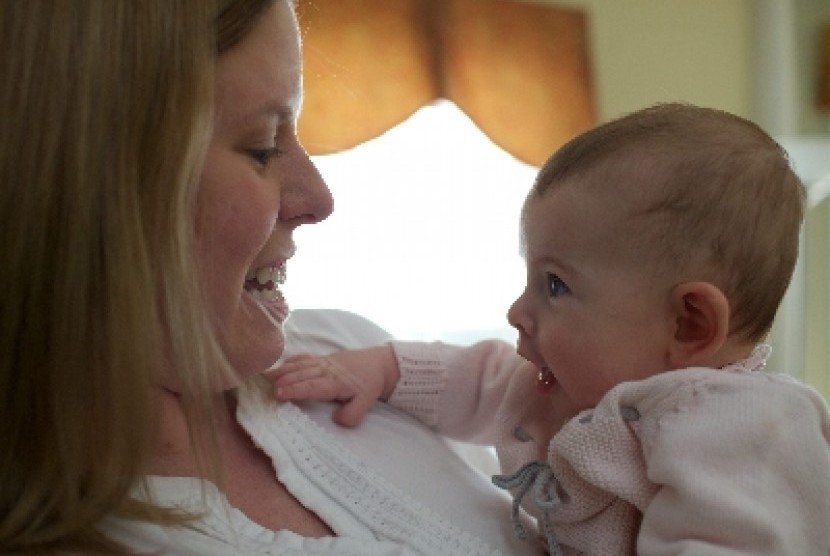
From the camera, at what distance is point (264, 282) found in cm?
110

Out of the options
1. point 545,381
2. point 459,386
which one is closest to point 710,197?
point 545,381

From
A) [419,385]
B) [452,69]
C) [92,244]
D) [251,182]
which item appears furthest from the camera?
[452,69]

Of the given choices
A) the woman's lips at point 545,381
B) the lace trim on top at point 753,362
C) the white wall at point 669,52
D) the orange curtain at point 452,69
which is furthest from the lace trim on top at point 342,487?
the white wall at point 669,52

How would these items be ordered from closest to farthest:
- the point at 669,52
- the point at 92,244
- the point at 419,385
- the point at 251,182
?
the point at 92,244 < the point at 251,182 < the point at 419,385 < the point at 669,52

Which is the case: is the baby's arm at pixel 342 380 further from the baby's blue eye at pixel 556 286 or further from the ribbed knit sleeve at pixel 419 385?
the baby's blue eye at pixel 556 286

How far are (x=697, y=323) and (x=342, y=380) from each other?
1.39 ft

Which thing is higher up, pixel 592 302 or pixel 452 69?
pixel 452 69

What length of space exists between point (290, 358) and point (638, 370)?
17.3 inches

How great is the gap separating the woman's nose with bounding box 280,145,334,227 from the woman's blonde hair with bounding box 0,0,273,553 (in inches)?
6.6

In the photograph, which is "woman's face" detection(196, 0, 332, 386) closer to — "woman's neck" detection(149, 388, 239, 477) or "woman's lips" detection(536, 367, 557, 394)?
"woman's neck" detection(149, 388, 239, 477)

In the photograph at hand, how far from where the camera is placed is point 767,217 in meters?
1.03

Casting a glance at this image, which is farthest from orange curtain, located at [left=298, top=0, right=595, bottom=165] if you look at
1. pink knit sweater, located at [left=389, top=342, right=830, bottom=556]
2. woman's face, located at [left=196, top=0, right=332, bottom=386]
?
pink knit sweater, located at [left=389, top=342, right=830, bottom=556]

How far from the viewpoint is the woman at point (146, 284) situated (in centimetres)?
80

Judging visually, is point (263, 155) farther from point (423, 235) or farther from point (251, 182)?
point (423, 235)
